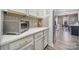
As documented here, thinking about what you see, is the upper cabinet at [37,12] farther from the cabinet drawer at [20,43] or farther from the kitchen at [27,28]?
the cabinet drawer at [20,43]

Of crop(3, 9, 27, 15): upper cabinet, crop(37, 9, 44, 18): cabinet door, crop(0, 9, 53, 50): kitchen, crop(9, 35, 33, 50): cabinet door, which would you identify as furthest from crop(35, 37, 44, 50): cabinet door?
crop(3, 9, 27, 15): upper cabinet

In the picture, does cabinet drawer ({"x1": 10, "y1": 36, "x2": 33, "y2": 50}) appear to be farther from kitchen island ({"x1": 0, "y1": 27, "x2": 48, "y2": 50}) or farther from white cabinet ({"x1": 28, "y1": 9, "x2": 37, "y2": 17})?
white cabinet ({"x1": 28, "y1": 9, "x2": 37, "y2": 17})

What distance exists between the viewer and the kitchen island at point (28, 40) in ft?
5.99

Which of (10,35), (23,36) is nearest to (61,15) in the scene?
(23,36)

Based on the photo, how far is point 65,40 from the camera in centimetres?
199

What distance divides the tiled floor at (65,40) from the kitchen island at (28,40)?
16 cm

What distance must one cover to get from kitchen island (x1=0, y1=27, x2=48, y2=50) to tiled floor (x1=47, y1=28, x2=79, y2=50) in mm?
164

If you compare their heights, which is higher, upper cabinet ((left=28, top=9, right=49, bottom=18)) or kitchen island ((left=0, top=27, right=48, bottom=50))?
upper cabinet ((left=28, top=9, right=49, bottom=18))

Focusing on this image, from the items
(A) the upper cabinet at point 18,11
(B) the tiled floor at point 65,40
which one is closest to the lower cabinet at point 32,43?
(B) the tiled floor at point 65,40

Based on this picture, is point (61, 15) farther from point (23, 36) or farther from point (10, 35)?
point (10, 35)

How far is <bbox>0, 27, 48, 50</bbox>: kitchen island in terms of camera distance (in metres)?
1.83

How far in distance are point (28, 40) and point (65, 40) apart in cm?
58

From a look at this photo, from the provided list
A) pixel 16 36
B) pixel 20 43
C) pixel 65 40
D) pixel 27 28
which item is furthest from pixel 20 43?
pixel 65 40
